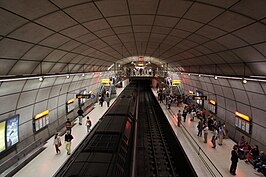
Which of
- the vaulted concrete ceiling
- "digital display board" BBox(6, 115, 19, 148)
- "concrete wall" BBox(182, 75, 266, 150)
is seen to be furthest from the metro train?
"concrete wall" BBox(182, 75, 266, 150)

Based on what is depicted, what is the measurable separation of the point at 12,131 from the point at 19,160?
59.0 inches

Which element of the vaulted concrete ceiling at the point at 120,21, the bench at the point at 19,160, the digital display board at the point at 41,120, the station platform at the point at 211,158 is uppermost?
the vaulted concrete ceiling at the point at 120,21

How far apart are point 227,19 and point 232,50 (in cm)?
306

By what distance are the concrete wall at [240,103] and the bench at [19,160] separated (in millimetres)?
12276

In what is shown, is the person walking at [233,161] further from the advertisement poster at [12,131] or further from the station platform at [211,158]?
the advertisement poster at [12,131]

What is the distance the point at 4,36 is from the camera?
5.30m

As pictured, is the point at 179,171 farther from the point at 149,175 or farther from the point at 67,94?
the point at 67,94

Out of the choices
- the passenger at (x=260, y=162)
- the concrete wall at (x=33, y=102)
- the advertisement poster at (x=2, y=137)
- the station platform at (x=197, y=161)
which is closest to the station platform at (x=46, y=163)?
the station platform at (x=197, y=161)

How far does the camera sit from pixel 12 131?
8.58m

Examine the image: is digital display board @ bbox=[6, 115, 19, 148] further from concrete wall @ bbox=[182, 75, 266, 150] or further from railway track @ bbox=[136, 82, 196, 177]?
concrete wall @ bbox=[182, 75, 266, 150]

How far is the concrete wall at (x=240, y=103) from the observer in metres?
8.86

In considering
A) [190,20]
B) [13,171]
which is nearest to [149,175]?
[13,171]

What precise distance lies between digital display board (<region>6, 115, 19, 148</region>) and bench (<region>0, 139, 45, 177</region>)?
67cm

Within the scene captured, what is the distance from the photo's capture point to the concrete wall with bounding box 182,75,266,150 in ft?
29.1
